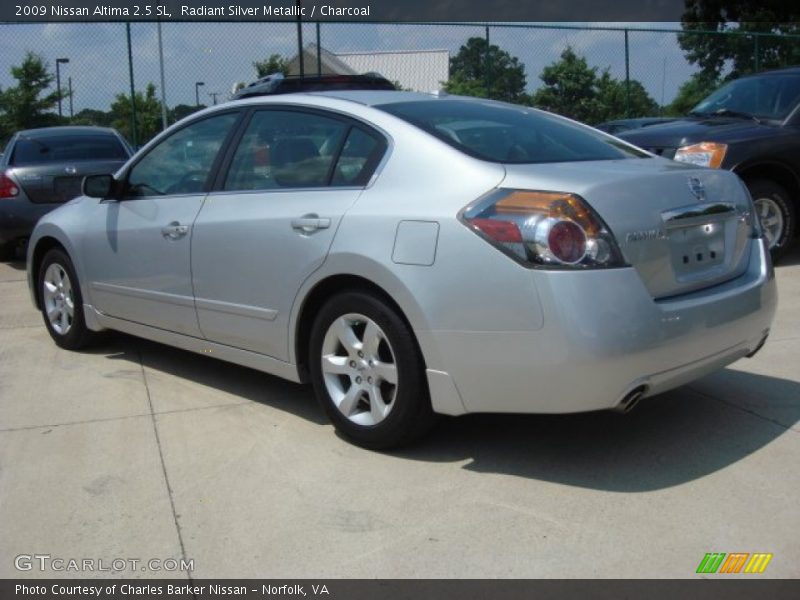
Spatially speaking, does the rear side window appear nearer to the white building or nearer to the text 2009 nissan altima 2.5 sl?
the text 2009 nissan altima 2.5 sl

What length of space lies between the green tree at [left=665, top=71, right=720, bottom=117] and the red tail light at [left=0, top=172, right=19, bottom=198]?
11823 millimetres

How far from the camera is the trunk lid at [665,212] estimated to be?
11.0ft

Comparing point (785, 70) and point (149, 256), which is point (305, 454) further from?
point (785, 70)

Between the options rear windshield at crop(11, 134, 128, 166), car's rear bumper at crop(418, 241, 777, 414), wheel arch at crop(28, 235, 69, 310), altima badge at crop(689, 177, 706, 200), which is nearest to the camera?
car's rear bumper at crop(418, 241, 777, 414)

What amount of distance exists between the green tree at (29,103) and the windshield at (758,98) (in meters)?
11.6

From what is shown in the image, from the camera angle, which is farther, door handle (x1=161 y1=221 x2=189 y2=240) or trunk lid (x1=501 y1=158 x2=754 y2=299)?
door handle (x1=161 y1=221 x2=189 y2=240)

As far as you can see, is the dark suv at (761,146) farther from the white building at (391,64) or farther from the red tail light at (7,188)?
the white building at (391,64)

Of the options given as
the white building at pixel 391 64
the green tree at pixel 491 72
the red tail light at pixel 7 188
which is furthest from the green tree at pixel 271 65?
the red tail light at pixel 7 188

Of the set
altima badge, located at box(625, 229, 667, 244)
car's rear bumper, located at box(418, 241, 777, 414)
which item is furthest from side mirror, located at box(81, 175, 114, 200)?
altima badge, located at box(625, 229, 667, 244)

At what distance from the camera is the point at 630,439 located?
4.00 metres

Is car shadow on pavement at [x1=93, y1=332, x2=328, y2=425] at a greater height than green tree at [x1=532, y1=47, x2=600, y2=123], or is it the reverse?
green tree at [x1=532, y1=47, x2=600, y2=123]

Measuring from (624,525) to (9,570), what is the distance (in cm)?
218

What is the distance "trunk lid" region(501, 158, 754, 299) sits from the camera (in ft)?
11.0
